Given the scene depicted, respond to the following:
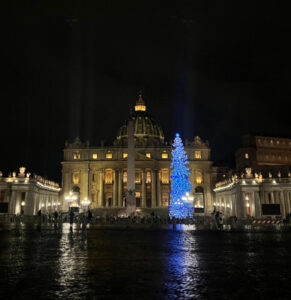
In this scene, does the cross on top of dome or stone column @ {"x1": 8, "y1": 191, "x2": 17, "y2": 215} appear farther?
the cross on top of dome

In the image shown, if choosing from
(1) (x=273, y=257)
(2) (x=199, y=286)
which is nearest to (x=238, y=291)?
(2) (x=199, y=286)

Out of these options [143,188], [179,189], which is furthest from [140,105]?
[179,189]

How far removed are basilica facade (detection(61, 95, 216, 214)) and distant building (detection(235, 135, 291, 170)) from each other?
11.7 meters

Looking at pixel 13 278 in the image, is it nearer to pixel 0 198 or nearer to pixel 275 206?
pixel 275 206

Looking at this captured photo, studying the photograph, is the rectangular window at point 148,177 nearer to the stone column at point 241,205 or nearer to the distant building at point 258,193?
the distant building at point 258,193

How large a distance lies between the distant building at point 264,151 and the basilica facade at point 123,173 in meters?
11.7

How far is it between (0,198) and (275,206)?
51.3m

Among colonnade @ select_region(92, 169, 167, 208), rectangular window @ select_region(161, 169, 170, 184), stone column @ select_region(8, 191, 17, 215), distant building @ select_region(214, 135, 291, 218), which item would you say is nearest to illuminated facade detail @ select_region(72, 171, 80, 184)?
colonnade @ select_region(92, 169, 167, 208)

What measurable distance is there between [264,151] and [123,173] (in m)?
38.2

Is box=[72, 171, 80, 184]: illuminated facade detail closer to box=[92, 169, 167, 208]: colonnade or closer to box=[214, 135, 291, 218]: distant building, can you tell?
box=[92, 169, 167, 208]: colonnade

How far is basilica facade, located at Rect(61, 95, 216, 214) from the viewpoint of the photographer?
287 ft

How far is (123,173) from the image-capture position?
88812mm

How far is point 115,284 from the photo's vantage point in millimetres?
8078

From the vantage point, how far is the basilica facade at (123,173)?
8744 cm
